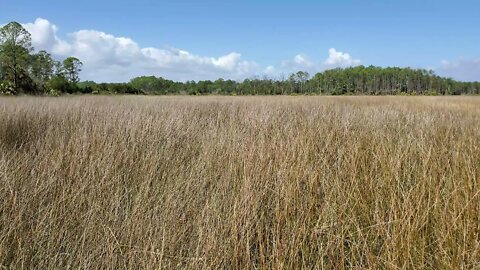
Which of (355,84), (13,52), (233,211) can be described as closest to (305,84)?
(355,84)

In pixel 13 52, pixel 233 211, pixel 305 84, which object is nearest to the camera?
pixel 233 211

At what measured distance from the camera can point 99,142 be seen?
3.77 metres

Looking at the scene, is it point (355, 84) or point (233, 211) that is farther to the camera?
point (355, 84)

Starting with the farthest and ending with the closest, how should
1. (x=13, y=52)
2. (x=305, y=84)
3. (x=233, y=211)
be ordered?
(x=305, y=84) → (x=13, y=52) → (x=233, y=211)

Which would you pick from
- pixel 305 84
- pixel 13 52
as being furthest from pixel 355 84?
pixel 13 52

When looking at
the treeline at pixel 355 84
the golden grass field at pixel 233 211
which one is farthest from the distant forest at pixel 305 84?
the golden grass field at pixel 233 211

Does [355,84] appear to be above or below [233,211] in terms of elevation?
above

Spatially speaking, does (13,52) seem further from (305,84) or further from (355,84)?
(355,84)

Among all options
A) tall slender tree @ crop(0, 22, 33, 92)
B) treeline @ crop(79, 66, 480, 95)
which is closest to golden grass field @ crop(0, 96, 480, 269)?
tall slender tree @ crop(0, 22, 33, 92)

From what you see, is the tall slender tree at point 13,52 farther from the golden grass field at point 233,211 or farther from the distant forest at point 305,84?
the golden grass field at point 233,211

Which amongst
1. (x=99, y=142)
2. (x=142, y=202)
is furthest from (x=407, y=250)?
(x=99, y=142)

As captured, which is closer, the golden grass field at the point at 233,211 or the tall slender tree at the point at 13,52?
the golden grass field at the point at 233,211

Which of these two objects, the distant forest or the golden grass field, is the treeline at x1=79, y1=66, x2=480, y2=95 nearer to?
the distant forest

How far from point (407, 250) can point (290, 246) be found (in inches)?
23.3
